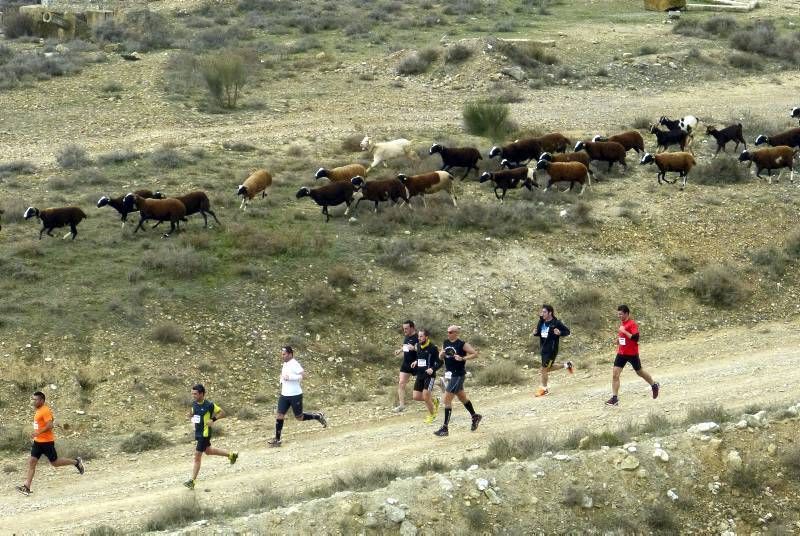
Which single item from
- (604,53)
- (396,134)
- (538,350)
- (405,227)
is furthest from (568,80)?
(538,350)

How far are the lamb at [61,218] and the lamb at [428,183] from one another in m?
7.64

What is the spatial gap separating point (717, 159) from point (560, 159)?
4.72 m

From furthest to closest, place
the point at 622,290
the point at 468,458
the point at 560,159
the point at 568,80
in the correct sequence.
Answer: the point at 568,80
the point at 560,159
the point at 622,290
the point at 468,458

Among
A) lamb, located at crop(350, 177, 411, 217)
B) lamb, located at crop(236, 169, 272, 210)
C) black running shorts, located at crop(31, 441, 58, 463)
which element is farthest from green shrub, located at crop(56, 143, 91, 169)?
black running shorts, located at crop(31, 441, 58, 463)

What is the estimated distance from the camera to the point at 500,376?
66.4 ft

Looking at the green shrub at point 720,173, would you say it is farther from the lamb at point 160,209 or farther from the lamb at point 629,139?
the lamb at point 160,209

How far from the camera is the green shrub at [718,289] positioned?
2409cm

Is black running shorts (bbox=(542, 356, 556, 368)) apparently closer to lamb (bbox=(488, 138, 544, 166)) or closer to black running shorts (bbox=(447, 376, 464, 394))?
black running shorts (bbox=(447, 376, 464, 394))

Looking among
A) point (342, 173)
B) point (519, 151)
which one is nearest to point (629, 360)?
point (342, 173)

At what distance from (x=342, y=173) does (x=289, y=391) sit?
11743 mm

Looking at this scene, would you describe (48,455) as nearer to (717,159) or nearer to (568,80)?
(717,159)

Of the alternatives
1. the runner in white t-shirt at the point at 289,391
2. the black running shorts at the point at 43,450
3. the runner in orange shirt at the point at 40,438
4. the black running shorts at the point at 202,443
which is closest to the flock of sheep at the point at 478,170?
the runner in white t-shirt at the point at 289,391

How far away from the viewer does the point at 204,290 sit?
71.9 ft

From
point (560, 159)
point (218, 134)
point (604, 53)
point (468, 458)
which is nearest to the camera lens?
point (468, 458)
